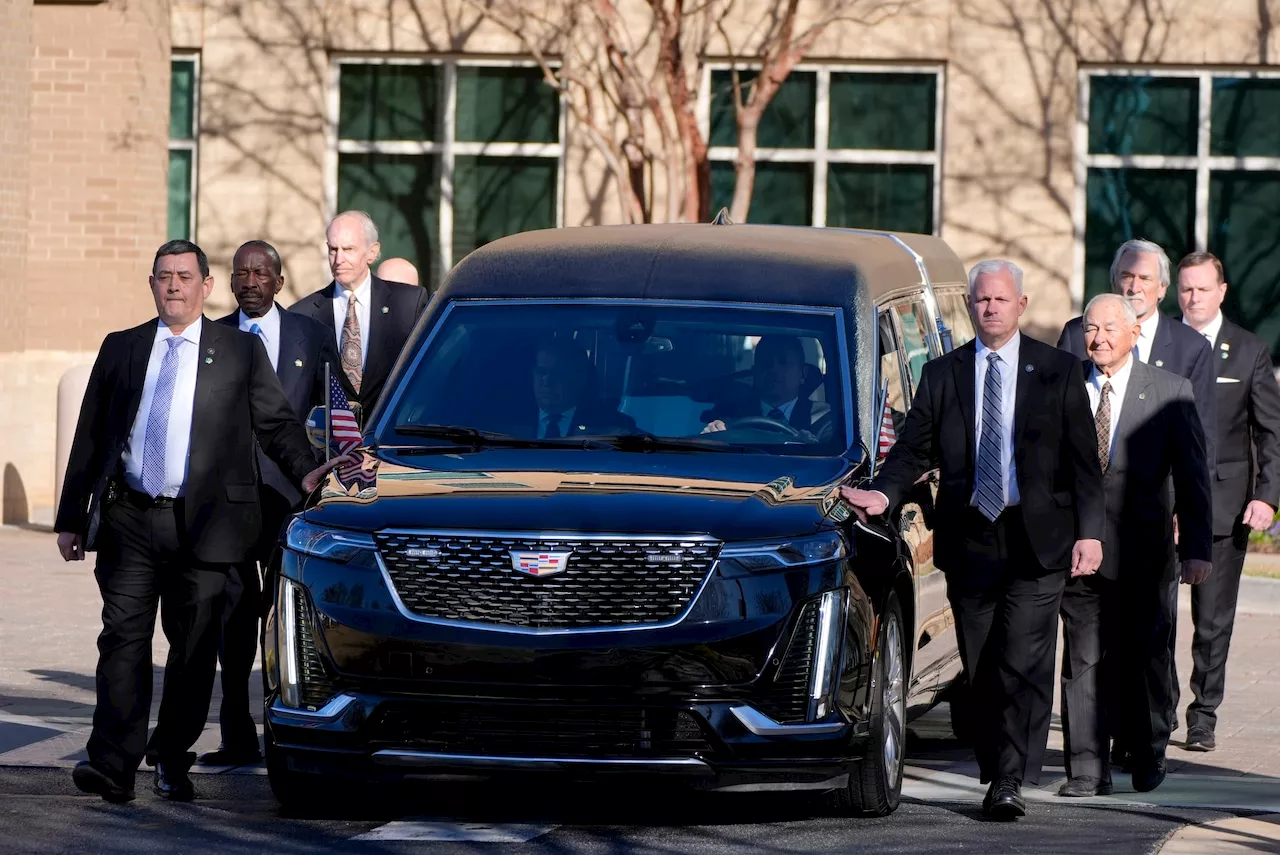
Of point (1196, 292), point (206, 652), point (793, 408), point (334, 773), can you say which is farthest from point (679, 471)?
point (1196, 292)

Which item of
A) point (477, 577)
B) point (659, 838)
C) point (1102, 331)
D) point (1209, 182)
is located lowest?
point (659, 838)

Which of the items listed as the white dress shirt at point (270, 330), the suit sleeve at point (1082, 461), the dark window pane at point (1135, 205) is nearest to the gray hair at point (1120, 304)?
the suit sleeve at point (1082, 461)

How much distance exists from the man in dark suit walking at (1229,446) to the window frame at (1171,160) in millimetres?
11059

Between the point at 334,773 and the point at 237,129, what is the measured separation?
15325 millimetres

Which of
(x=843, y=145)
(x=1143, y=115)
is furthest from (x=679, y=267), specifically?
(x=1143, y=115)

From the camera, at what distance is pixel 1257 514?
34.2 feet

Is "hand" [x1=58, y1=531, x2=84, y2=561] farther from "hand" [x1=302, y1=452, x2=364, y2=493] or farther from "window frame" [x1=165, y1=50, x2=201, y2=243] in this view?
"window frame" [x1=165, y1=50, x2=201, y2=243]

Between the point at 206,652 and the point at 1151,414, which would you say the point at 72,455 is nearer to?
the point at 206,652

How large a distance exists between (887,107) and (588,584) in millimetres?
14974

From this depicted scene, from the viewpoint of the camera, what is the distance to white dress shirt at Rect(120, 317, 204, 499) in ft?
28.2

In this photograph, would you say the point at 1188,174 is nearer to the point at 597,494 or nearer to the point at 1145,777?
the point at 1145,777

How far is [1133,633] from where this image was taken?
912 centimetres

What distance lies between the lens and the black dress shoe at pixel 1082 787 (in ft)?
29.3

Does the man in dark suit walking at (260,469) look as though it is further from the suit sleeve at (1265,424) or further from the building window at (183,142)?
the building window at (183,142)
